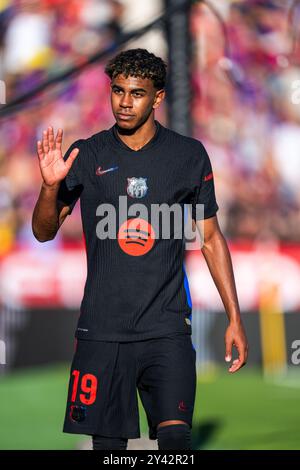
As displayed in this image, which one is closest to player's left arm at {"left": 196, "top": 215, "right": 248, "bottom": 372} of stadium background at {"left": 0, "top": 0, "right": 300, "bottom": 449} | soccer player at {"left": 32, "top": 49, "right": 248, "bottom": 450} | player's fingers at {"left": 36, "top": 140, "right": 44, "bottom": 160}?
soccer player at {"left": 32, "top": 49, "right": 248, "bottom": 450}

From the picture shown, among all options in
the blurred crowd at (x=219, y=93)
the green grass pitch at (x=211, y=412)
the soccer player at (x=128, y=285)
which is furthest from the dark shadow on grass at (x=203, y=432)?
the blurred crowd at (x=219, y=93)

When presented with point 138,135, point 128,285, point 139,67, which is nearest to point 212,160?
point 138,135

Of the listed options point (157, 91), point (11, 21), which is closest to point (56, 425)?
point (157, 91)

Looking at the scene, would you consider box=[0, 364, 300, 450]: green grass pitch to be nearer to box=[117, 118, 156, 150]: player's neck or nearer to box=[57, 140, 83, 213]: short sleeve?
box=[57, 140, 83, 213]: short sleeve

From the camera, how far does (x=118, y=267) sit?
5.73 metres

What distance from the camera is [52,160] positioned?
5582mm

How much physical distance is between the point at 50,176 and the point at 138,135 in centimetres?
57

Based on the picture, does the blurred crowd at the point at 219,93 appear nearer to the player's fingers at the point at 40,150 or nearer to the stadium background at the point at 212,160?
the stadium background at the point at 212,160

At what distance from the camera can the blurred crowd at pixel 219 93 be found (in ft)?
51.0

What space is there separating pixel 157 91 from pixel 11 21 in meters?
10.4

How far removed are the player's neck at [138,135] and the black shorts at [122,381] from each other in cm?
98

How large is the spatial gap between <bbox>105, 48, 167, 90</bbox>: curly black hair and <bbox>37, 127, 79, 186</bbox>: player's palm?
0.45 meters

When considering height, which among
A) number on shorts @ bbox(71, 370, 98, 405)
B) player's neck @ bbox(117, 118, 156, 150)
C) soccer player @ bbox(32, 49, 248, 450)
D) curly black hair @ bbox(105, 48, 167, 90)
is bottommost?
number on shorts @ bbox(71, 370, 98, 405)

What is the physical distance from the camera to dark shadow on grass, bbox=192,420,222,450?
913cm
